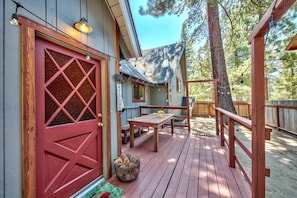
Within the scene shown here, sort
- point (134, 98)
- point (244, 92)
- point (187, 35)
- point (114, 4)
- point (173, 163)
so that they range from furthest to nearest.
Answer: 1. point (244, 92)
2. point (187, 35)
3. point (134, 98)
4. point (173, 163)
5. point (114, 4)

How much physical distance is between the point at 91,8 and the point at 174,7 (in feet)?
18.0

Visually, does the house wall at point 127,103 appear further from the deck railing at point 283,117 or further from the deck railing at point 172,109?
the deck railing at point 283,117

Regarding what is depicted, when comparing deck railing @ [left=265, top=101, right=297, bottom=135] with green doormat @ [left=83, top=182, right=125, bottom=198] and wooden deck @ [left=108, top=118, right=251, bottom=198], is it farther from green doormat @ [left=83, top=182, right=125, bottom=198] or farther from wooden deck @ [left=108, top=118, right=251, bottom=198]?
green doormat @ [left=83, top=182, right=125, bottom=198]

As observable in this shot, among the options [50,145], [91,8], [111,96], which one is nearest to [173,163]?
[111,96]

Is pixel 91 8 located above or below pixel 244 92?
above

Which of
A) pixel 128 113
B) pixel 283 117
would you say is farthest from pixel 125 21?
pixel 283 117

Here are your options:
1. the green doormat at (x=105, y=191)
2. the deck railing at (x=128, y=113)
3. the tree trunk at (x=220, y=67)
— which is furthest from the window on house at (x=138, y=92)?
the green doormat at (x=105, y=191)

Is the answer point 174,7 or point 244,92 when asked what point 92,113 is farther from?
point 244,92

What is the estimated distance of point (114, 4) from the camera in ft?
8.63

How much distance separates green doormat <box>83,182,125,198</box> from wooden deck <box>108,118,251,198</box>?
10 cm

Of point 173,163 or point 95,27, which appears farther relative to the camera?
point 173,163

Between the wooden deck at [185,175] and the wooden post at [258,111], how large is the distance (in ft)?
2.28

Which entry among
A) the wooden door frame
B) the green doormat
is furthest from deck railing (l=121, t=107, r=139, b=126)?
the wooden door frame

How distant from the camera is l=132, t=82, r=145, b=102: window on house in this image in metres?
7.38
